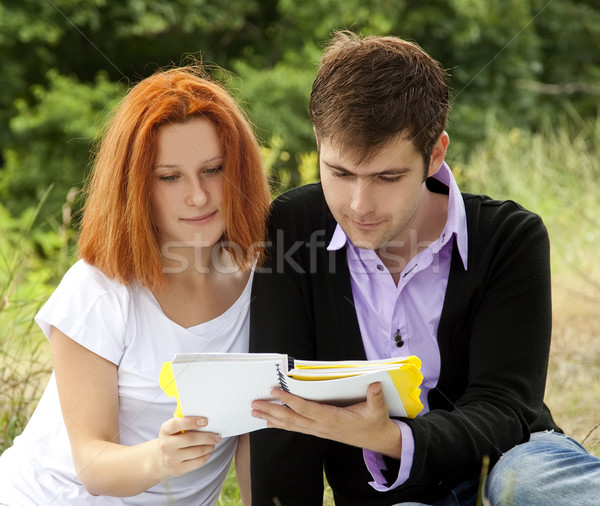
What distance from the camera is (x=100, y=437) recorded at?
2.03 m

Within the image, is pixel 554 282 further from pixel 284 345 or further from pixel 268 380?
pixel 268 380

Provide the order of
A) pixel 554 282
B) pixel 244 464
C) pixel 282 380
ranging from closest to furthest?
pixel 282 380, pixel 244 464, pixel 554 282

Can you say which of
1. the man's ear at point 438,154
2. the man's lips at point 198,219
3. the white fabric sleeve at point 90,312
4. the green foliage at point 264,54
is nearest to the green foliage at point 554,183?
the green foliage at point 264,54

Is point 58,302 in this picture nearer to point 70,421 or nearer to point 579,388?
point 70,421

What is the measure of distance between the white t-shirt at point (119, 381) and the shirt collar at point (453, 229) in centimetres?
41

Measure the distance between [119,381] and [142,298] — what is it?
24cm

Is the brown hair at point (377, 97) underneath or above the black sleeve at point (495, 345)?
above

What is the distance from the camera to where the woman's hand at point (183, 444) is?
1816 mm

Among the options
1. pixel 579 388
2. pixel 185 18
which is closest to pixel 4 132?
pixel 185 18

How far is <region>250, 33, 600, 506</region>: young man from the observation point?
2.08m

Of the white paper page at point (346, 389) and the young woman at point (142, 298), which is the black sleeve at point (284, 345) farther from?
the white paper page at point (346, 389)

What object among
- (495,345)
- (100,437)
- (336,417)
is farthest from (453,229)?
(100,437)

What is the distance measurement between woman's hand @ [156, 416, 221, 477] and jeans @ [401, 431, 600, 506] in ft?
1.79

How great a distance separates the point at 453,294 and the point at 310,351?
45cm
